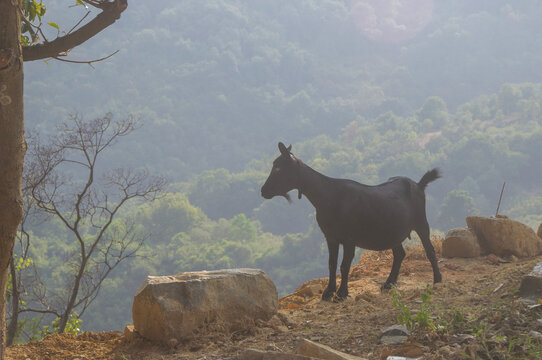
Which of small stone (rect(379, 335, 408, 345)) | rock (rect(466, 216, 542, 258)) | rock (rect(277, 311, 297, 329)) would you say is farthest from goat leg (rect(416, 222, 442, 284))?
small stone (rect(379, 335, 408, 345))

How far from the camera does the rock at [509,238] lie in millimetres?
9805

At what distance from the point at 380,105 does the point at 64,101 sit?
2668 inches

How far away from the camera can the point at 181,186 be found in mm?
95125

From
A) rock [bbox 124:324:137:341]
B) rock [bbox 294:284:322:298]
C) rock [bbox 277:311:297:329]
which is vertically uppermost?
rock [bbox 294:284:322:298]

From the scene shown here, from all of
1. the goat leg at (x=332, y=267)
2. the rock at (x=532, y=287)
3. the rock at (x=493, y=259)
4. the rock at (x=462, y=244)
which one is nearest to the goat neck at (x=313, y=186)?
the goat leg at (x=332, y=267)

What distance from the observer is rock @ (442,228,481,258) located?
10031 millimetres

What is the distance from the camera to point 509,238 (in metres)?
9.81

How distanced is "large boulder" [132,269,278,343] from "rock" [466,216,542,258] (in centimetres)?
588

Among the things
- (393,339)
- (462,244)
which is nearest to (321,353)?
(393,339)

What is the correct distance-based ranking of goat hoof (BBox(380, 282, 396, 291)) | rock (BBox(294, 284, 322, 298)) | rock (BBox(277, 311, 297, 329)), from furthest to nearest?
1. rock (BBox(294, 284, 322, 298))
2. goat hoof (BBox(380, 282, 396, 291))
3. rock (BBox(277, 311, 297, 329))

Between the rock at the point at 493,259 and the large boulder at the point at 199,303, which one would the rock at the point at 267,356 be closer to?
the large boulder at the point at 199,303

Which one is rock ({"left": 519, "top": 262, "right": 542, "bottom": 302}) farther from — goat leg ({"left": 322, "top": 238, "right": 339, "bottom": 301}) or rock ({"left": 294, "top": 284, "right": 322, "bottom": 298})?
rock ({"left": 294, "top": 284, "right": 322, "bottom": 298})

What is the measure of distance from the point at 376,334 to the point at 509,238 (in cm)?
630

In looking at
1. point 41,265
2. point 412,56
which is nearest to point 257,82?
point 412,56
